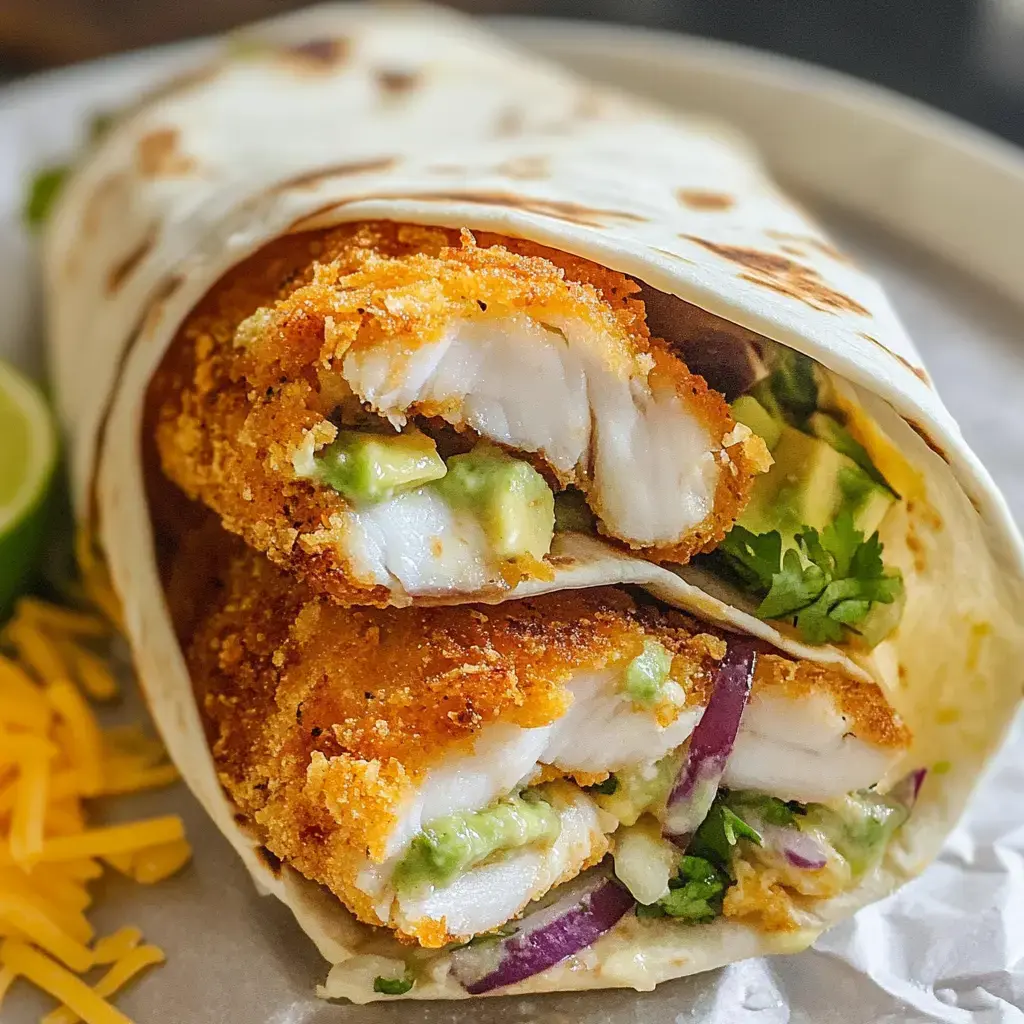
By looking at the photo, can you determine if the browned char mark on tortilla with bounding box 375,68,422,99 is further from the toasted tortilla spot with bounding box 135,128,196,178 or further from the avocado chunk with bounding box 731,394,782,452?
the avocado chunk with bounding box 731,394,782,452

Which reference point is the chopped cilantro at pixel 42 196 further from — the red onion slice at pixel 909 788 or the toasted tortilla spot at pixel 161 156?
the red onion slice at pixel 909 788

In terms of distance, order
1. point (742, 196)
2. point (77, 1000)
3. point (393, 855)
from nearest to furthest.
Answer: point (393, 855)
point (77, 1000)
point (742, 196)

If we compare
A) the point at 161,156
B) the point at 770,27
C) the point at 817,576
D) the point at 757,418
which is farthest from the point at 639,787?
the point at 770,27

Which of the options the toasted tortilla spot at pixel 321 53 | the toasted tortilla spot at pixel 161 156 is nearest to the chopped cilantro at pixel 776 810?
the toasted tortilla spot at pixel 161 156

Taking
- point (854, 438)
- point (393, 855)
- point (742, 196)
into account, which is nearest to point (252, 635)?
point (393, 855)

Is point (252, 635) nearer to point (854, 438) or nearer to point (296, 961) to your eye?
point (296, 961)

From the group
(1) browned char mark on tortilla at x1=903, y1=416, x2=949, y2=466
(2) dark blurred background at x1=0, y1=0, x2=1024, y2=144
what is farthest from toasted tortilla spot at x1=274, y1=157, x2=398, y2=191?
(2) dark blurred background at x1=0, y1=0, x2=1024, y2=144
